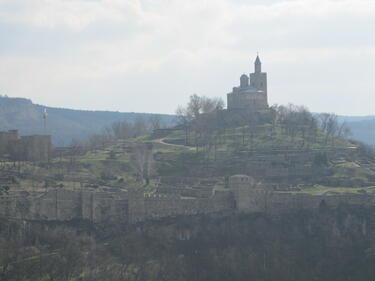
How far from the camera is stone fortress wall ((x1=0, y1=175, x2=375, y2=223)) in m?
69.3

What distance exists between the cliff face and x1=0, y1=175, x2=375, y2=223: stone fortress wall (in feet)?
2.70

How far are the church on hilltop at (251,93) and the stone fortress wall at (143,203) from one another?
122 feet

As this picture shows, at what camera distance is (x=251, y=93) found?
113 m

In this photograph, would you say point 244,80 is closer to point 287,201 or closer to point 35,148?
point 35,148

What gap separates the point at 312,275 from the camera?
215 feet

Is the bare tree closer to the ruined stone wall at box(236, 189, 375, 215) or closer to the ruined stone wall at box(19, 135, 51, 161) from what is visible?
the ruined stone wall at box(19, 135, 51, 161)

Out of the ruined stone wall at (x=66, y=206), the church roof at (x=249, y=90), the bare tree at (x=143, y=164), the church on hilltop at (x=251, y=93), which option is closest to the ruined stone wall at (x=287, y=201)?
the ruined stone wall at (x=66, y=206)

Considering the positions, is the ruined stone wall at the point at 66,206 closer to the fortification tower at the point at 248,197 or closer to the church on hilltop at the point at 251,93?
the fortification tower at the point at 248,197

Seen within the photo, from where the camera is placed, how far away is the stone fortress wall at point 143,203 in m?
69.3

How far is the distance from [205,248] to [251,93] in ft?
153

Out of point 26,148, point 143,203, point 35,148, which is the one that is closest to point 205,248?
point 143,203

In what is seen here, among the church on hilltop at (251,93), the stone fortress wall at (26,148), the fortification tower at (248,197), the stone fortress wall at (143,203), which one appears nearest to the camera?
the stone fortress wall at (143,203)

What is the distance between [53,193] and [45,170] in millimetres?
13098

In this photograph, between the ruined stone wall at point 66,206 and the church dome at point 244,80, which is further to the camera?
the church dome at point 244,80
